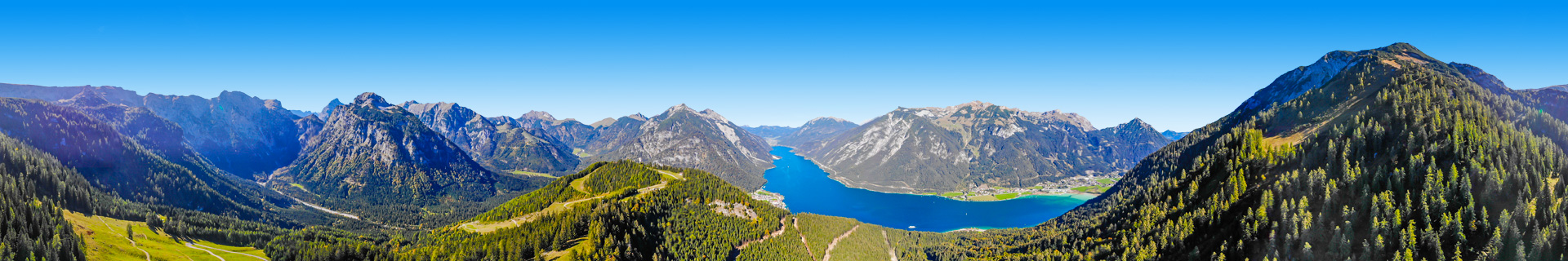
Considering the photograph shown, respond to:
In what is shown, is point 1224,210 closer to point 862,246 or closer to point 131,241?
point 862,246

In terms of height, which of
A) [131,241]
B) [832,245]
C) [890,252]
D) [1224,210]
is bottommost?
[890,252]

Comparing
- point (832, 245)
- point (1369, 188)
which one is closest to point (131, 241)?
point (832, 245)

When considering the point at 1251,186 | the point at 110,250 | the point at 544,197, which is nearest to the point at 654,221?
the point at 544,197

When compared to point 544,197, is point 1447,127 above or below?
above

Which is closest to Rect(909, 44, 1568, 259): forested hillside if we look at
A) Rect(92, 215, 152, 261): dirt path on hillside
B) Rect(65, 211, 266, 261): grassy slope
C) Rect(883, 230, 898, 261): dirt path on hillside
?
Rect(883, 230, 898, 261): dirt path on hillside

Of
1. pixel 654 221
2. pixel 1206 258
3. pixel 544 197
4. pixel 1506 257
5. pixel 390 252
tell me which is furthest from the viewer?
pixel 544 197

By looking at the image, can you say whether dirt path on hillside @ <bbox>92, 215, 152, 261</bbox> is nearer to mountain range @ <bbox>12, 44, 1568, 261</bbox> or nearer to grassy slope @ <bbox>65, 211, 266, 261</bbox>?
grassy slope @ <bbox>65, 211, 266, 261</bbox>

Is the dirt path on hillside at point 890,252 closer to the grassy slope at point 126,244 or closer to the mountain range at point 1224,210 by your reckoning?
the mountain range at point 1224,210

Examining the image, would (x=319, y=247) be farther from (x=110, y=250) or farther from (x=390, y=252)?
(x=110, y=250)
